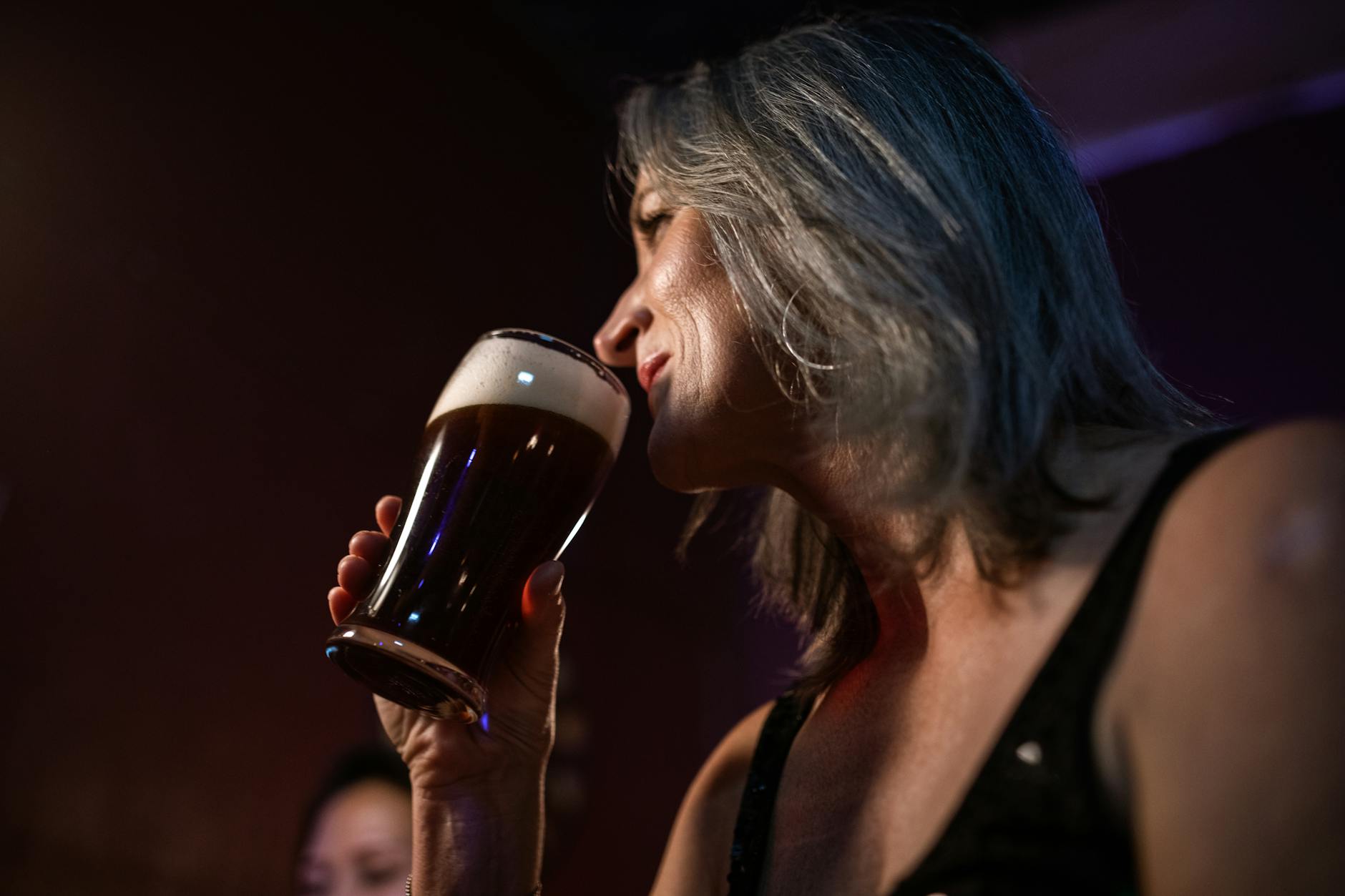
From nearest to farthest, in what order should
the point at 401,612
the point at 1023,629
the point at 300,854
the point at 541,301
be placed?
the point at 1023,629 < the point at 401,612 < the point at 300,854 < the point at 541,301

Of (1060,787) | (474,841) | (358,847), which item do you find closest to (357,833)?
(358,847)

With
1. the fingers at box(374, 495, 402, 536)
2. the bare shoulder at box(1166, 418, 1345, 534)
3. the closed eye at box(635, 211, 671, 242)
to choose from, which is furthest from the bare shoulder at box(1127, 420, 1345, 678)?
the fingers at box(374, 495, 402, 536)

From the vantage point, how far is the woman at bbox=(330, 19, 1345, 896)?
2.26ft

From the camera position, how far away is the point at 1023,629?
856mm

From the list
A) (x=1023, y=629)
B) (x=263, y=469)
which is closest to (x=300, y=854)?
(x=263, y=469)

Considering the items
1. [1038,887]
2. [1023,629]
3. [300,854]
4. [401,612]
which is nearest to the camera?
[1038,887]

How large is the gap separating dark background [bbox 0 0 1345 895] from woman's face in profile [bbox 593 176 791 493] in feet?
2.88

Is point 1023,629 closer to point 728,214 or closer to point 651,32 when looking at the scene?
point 728,214

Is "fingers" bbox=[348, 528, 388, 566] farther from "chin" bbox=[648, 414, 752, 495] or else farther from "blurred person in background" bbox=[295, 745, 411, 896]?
"blurred person in background" bbox=[295, 745, 411, 896]

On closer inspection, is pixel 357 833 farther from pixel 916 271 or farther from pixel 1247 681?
pixel 1247 681

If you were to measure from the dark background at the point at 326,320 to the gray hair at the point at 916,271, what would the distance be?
904mm

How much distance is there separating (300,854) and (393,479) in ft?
2.49

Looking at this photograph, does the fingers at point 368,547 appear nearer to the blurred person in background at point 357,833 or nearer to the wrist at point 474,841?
the wrist at point 474,841

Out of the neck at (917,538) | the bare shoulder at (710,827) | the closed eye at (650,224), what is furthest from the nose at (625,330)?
the bare shoulder at (710,827)
